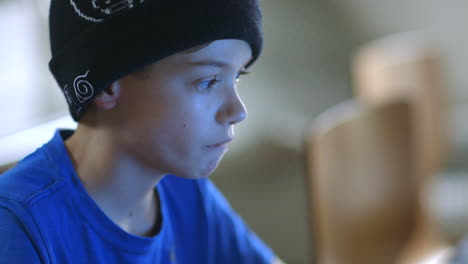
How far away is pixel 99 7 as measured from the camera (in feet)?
1.75

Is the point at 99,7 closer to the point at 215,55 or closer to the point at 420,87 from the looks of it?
the point at 215,55

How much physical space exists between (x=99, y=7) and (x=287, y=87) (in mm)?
2303

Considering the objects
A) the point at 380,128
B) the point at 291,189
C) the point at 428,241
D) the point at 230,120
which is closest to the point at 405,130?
the point at 380,128

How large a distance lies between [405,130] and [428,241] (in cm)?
23

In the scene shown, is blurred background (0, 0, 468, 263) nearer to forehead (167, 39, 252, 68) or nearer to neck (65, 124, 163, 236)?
neck (65, 124, 163, 236)

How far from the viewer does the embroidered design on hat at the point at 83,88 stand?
565mm

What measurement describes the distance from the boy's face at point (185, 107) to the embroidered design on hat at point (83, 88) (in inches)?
1.1

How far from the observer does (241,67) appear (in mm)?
609

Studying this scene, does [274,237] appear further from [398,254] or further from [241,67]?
[241,67]

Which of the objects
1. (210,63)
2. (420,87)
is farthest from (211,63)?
(420,87)

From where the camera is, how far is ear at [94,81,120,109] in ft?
1.90

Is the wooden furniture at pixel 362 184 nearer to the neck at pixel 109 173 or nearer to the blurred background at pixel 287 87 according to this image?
the blurred background at pixel 287 87

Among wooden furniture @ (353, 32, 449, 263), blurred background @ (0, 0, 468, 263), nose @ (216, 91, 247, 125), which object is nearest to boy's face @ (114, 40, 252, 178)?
nose @ (216, 91, 247, 125)

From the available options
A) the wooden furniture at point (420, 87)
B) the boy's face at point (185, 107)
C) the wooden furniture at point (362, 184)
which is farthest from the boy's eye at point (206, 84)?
the wooden furniture at point (420, 87)
